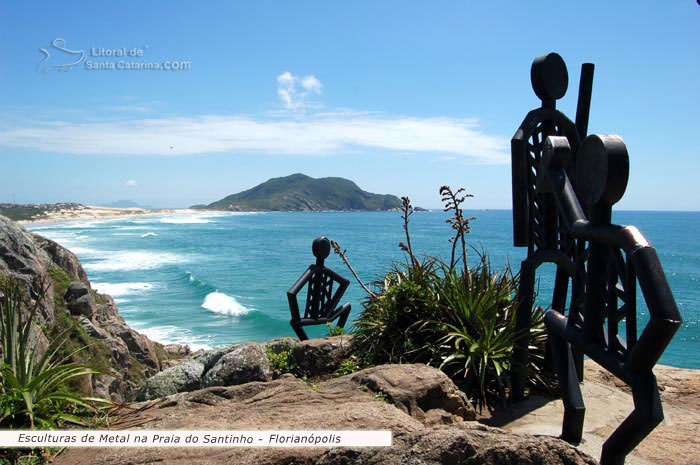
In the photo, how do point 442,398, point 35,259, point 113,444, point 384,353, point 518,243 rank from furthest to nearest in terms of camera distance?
1. point 35,259
2. point 384,353
3. point 518,243
4. point 442,398
5. point 113,444

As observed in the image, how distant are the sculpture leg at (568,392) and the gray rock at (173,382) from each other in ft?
12.9

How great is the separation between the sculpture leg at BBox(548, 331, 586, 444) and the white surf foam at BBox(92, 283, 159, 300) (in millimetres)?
29887

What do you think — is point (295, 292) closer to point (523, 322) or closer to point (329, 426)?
point (523, 322)

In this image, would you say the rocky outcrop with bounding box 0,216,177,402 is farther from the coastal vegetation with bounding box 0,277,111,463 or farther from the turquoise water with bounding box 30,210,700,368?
the turquoise water with bounding box 30,210,700,368

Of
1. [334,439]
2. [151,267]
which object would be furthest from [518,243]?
[151,267]

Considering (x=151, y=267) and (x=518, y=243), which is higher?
(x=518, y=243)

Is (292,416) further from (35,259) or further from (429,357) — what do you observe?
(35,259)

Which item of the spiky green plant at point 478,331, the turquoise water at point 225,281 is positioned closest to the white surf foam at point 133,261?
the turquoise water at point 225,281

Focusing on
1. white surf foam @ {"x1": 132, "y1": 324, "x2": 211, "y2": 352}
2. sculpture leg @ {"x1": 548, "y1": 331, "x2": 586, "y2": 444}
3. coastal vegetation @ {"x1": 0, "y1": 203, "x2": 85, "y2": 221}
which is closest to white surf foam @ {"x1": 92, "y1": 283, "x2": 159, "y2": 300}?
white surf foam @ {"x1": 132, "y1": 324, "x2": 211, "y2": 352}

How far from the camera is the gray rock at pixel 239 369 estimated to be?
5629 mm

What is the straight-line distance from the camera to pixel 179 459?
273cm

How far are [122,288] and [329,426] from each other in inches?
1276

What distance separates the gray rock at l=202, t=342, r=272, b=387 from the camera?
222 inches

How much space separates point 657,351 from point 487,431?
92cm
